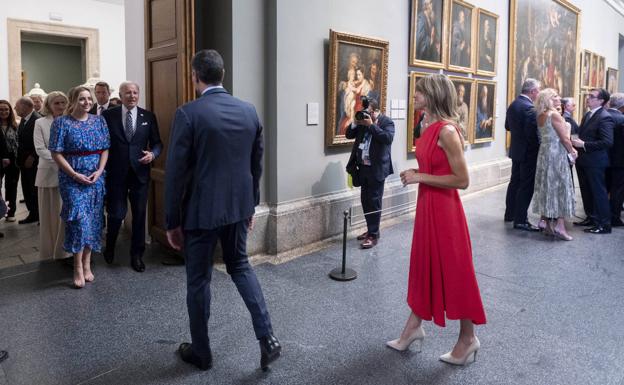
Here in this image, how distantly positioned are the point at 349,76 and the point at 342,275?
2.78 meters

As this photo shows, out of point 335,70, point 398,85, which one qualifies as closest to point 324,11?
point 335,70

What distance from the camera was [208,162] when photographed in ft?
10.1

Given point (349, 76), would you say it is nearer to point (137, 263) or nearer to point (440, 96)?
point (137, 263)

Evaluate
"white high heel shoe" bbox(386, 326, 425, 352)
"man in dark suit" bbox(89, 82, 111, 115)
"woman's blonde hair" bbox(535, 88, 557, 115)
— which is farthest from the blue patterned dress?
"woman's blonde hair" bbox(535, 88, 557, 115)

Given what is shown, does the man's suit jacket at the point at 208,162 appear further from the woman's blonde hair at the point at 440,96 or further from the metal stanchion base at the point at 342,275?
the metal stanchion base at the point at 342,275

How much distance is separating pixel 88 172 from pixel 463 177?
3.50 m

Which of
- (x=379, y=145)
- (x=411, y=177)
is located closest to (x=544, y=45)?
(x=379, y=145)

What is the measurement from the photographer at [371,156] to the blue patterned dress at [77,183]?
2871mm

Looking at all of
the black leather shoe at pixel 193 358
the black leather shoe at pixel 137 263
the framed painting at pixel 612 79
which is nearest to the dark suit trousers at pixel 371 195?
the black leather shoe at pixel 137 263

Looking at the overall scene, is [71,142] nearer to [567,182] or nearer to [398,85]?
[398,85]

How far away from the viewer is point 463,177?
320 centimetres

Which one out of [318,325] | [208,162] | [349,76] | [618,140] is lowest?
[318,325]

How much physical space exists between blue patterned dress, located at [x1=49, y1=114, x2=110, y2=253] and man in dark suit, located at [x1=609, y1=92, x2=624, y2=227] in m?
6.61

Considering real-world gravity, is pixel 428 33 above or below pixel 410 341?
above
